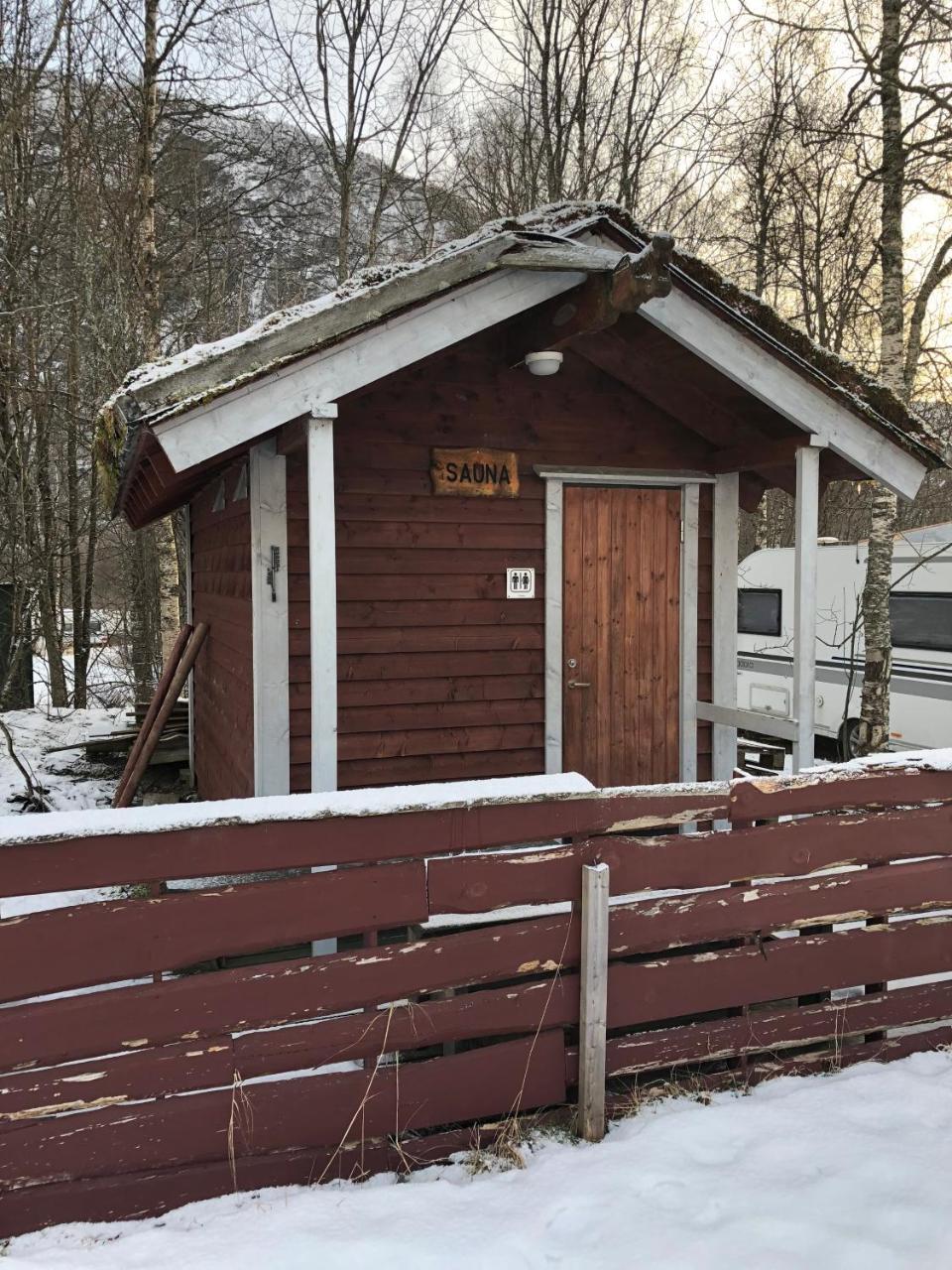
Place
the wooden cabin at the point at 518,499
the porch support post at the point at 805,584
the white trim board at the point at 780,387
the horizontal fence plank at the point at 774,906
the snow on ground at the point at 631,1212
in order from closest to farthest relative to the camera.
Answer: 1. the snow on ground at the point at 631,1212
2. the horizontal fence plank at the point at 774,906
3. the wooden cabin at the point at 518,499
4. the white trim board at the point at 780,387
5. the porch support post at the point at 805,584

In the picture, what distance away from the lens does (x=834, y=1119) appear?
3059 mm

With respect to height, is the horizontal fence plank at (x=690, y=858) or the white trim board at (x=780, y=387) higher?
the white trim board at (x=780, y=387)

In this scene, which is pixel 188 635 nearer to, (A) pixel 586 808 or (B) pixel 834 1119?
(A) pixel 586 808

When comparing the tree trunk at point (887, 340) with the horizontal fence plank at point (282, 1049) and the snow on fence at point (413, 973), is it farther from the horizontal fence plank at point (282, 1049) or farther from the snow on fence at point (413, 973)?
the horizontal fence plank at point (282, 1049)

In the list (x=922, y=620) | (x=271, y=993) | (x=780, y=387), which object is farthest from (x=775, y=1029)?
(x=922, y=620)

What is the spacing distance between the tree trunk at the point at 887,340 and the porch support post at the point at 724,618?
2.77 m

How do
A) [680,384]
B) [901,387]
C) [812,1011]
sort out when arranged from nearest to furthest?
[812,1011]
[680,384]
[901,387]

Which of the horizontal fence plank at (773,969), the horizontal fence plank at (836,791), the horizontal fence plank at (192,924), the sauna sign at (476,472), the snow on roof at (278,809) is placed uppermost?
the sauna sign at (476,472)

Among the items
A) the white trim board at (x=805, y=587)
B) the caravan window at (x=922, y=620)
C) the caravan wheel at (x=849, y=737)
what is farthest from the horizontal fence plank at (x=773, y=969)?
the caravan wheel at (x=849, y=737)

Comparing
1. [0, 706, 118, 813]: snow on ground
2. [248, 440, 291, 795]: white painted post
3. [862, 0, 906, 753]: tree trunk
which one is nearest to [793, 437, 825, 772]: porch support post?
[248, 440, 291, 795]: white painted post

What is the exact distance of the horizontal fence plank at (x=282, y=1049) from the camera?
8.05 feet

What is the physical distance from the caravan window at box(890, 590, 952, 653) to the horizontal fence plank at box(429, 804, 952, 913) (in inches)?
280

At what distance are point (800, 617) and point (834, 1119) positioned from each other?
2641 millimetres

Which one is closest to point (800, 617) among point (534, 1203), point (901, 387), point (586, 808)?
point (586, 808)
